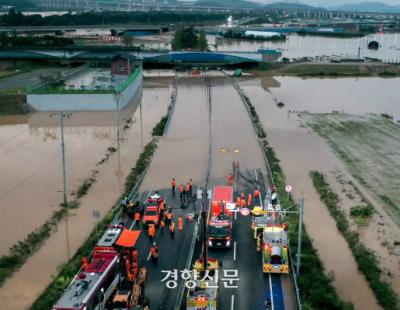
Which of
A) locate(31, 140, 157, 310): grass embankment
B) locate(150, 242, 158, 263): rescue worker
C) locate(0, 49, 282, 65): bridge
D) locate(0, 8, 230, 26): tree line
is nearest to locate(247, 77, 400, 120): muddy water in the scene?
locate(0, 49, 282, 65): bridge

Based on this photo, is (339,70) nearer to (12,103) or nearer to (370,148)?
(370,148)

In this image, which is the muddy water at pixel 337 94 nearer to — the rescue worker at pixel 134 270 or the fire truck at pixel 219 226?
the fire truck at pixel 219 226

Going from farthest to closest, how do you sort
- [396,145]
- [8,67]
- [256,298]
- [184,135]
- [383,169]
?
[8,67], [184,135], [396,145], [383,169], [256,298]

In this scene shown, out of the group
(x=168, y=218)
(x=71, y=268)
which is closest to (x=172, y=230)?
(x=168, y=218)

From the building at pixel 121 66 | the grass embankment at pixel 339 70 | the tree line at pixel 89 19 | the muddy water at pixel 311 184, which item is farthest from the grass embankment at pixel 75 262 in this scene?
the tree line at pixel 89 19

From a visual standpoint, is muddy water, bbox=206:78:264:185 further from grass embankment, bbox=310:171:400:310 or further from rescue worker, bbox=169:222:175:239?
rescue worker, bbox=169:222:175:239

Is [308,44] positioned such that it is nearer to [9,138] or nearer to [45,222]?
[9,138]

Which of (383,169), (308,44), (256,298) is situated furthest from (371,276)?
(308,44)
